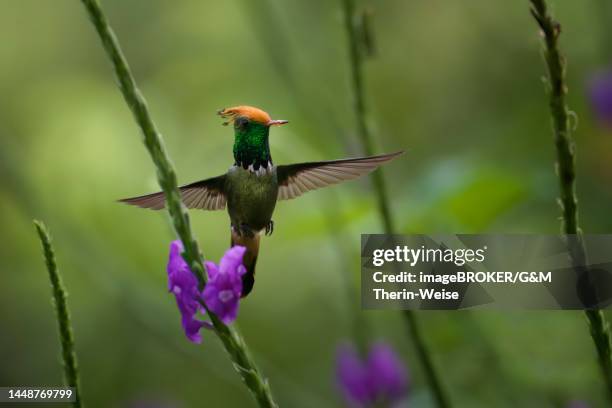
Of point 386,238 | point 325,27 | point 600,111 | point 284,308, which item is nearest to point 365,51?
point 386,238

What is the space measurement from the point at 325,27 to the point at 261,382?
11.9 ft

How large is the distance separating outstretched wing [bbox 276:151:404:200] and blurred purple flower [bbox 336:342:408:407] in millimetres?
920

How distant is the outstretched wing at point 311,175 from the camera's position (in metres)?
1.06

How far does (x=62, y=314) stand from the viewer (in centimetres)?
92

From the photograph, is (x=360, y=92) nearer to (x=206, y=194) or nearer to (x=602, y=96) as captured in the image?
(x=206, y=194)

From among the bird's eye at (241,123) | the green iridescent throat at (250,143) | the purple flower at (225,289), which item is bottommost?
the purple flower at (225,289)

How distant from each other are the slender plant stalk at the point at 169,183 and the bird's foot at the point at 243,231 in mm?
151

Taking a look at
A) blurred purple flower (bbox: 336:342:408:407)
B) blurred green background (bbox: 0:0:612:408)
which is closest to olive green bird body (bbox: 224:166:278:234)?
blurred green background (bbox: 0:0:612:408)

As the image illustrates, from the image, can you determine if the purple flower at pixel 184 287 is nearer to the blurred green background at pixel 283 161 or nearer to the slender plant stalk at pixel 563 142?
the slender plant stalk at pixel 563 142

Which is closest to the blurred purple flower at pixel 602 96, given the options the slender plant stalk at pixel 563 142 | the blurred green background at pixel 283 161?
the blurred green background at pixel 283 161

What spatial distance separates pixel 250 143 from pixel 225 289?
0.74ft

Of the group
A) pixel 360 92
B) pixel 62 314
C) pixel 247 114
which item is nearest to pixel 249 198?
pixel 247 114

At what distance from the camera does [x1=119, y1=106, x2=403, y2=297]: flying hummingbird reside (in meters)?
0.97

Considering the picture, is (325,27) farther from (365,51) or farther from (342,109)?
(365,51)
